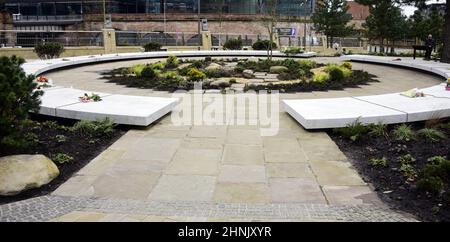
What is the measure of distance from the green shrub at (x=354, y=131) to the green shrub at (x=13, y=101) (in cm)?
522

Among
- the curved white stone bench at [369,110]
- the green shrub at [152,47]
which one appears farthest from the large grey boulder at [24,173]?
the green shrub at [152,47]

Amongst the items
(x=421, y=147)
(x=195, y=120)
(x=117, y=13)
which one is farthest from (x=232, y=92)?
(x=117, y=13)

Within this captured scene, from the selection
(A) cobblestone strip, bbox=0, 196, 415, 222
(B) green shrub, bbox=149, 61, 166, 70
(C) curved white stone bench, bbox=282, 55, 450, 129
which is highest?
(B) green shrub, bbox=149, 61, 166, 70

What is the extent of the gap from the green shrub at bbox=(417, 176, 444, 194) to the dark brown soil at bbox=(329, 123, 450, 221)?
0.07 metres

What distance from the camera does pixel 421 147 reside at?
22.3ft

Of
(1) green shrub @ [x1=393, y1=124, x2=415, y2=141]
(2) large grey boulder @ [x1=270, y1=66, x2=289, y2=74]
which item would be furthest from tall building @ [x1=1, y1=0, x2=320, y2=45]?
(1) green shrub @ [x1=393, y1=124, x2=415, y2=141]

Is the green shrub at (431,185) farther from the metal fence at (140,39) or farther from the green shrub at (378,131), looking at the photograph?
the metal fence at (140,39)

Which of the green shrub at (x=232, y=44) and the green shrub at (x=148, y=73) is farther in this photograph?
the green shrub at (x=232, y=44)

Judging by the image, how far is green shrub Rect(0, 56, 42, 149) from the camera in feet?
18.5

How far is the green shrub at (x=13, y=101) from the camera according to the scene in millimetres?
5652

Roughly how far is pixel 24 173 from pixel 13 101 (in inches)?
43.3

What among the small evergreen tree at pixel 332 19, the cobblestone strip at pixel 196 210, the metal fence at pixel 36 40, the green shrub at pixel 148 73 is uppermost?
the small evergreen tree at pixel 332 19

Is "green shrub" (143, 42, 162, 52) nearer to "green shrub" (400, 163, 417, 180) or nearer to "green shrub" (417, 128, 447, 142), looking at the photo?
"green shrub" (417, 128, 447, 142)
